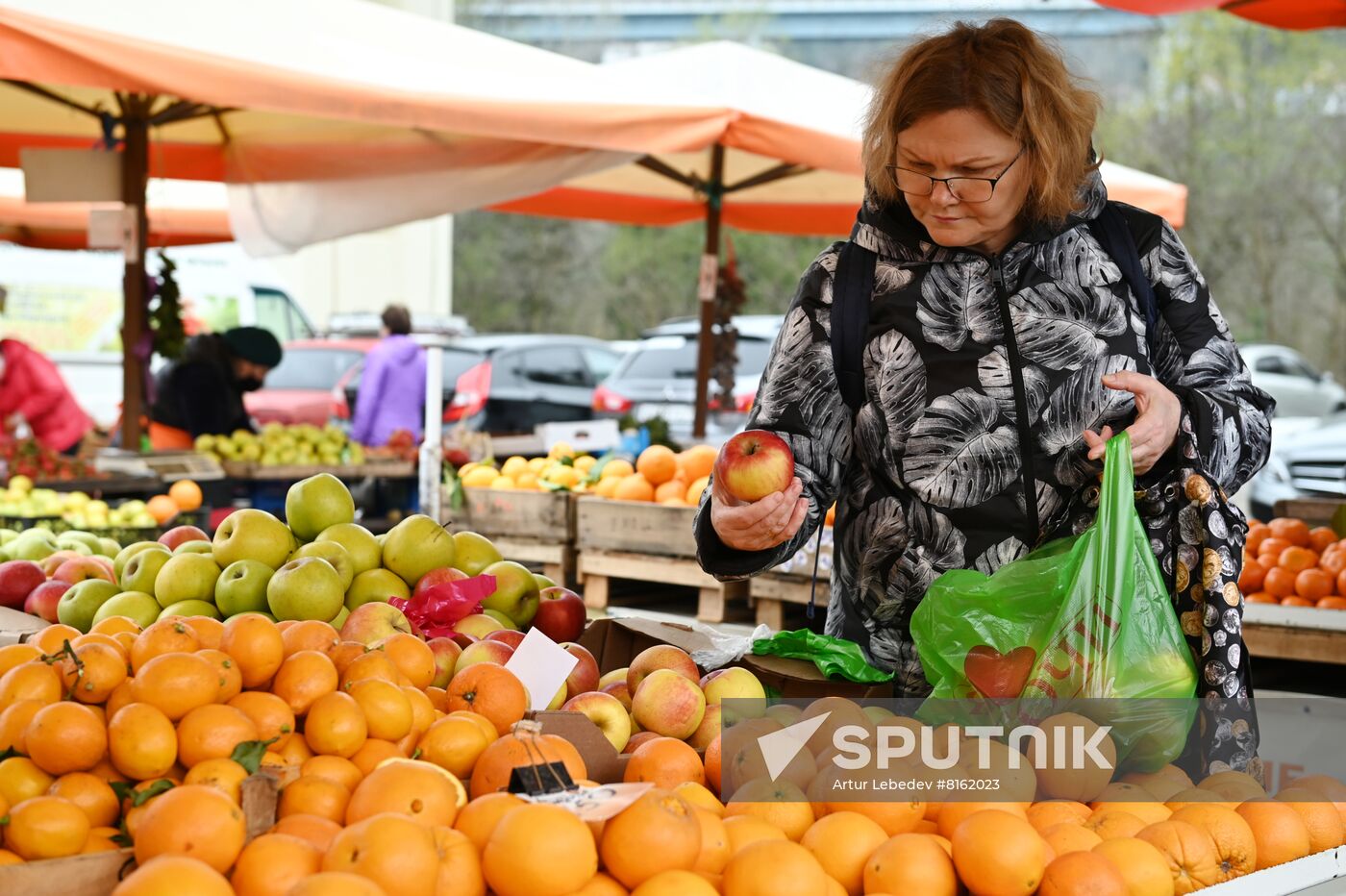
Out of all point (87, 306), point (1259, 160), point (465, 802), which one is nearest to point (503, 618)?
point (465, 802)

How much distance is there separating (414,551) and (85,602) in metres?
0.66

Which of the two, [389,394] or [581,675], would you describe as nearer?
[581,675]

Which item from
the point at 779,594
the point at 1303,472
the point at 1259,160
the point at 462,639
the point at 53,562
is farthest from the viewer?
the point at 1259,160

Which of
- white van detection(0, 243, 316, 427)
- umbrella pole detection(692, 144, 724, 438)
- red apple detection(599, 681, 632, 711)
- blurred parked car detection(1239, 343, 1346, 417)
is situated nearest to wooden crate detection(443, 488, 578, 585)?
umbrella pole detection(692, 144, 724, 438)

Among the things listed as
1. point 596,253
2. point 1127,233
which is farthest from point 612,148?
point 596,253

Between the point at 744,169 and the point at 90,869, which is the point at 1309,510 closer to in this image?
the point at 744,169

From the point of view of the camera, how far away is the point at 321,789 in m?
1.54

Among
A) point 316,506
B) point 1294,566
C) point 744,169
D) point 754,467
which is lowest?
point 1294,566

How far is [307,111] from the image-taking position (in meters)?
4.80

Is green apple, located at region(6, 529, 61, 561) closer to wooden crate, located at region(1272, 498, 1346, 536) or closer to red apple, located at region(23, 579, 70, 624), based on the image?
red apple, located at region(23, 579, 70, 624)

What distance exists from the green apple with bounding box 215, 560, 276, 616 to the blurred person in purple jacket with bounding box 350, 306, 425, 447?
21.1 ft

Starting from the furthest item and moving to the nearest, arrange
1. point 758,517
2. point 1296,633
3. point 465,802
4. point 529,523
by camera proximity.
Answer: point 529,523, point 1296,633, point 758,517, point 465,802

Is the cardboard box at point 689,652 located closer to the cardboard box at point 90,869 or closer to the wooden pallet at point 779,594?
the cardboard box at point 90,869

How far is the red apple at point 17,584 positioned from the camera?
2906 mm
